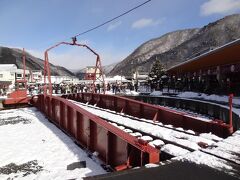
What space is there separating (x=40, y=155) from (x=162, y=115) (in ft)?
18.1

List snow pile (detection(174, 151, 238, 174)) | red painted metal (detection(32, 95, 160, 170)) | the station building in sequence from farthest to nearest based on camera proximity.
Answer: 1. the station building
2. red painted metal (detection(32, 95, 160, 170))
3. snow pile (detection(174, 151, 238, 174))

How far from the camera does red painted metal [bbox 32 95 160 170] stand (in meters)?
5.98

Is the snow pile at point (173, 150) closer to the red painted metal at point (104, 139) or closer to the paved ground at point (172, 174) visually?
the red painted metal at point (104, 139)

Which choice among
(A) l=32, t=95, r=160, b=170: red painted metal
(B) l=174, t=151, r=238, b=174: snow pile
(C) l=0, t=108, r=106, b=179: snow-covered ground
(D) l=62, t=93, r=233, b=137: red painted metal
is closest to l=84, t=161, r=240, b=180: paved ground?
(B) l=174, t=151, r=238, b=174: snow pile

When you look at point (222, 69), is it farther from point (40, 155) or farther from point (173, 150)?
point (173, 150)

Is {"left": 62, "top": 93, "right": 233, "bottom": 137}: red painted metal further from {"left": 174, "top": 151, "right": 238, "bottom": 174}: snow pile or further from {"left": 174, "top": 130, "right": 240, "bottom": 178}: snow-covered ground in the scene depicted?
{"left": 174, "top": 151, "right": 238, "bottom": 174}: snow pile

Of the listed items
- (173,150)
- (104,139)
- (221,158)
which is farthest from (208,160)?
(104,139)

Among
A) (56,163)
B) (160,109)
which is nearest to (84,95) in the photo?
(160,109)

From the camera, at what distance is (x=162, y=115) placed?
12547 mm

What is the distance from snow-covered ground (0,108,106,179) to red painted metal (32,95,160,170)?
0.35m

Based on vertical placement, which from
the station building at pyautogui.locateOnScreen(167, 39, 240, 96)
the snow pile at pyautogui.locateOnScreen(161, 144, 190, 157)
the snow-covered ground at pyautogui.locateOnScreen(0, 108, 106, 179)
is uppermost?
the station building at pyautogui.locateOnScreen(167, 39, 240, 96)

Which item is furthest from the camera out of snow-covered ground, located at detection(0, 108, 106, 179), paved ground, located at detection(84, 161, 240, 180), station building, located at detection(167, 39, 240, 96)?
station building, located at detection(167, 39, 240, 96)

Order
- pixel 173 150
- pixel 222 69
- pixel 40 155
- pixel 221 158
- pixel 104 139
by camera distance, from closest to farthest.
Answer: pixel 221 158 → pixel 173 150 → pixel 104 139 → pixel 40 155 → pixel 222 69

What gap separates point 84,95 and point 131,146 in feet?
56.1
